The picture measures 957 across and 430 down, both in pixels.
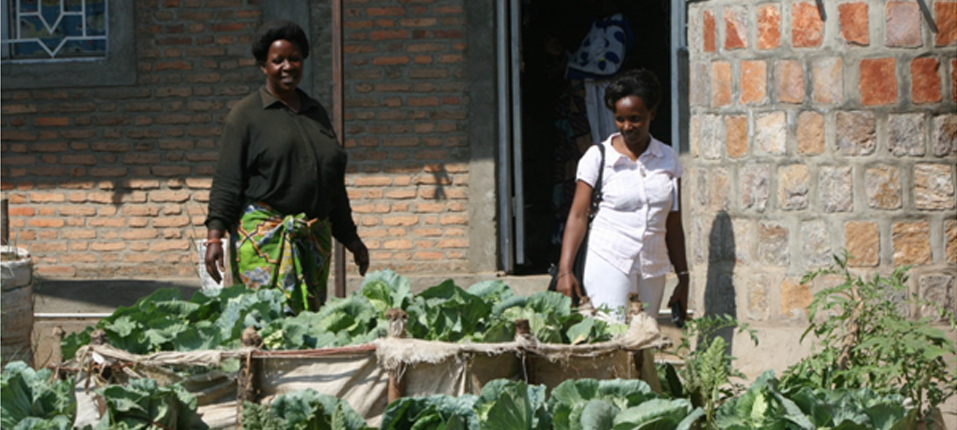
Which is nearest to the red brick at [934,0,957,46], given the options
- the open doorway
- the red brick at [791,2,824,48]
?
the red brick at [791,2,824,48]

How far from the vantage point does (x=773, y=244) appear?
18.1ft

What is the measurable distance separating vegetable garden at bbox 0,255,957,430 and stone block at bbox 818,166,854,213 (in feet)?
5.56

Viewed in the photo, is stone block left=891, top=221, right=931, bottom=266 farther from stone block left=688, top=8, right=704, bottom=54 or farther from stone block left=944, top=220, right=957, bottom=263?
stone block left=688, top=8, right=704, bottom=54

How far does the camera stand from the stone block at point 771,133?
545cm

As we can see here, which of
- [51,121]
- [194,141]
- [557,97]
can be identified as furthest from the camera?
[557,97]

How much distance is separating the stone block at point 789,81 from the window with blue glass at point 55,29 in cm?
534

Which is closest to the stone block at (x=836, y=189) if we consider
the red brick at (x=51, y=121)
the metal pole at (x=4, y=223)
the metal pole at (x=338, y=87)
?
the metal pole at (x=338, y=87)

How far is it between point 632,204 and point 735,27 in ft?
3.05

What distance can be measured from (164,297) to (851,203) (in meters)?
2.97

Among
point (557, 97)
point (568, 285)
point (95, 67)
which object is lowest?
point (568, 285)

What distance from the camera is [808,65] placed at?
5.40m

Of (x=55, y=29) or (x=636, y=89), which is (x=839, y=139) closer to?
(x=636, y=89)

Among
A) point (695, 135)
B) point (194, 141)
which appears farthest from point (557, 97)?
point (695, 135)

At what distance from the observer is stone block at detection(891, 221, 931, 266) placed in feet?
17.6
